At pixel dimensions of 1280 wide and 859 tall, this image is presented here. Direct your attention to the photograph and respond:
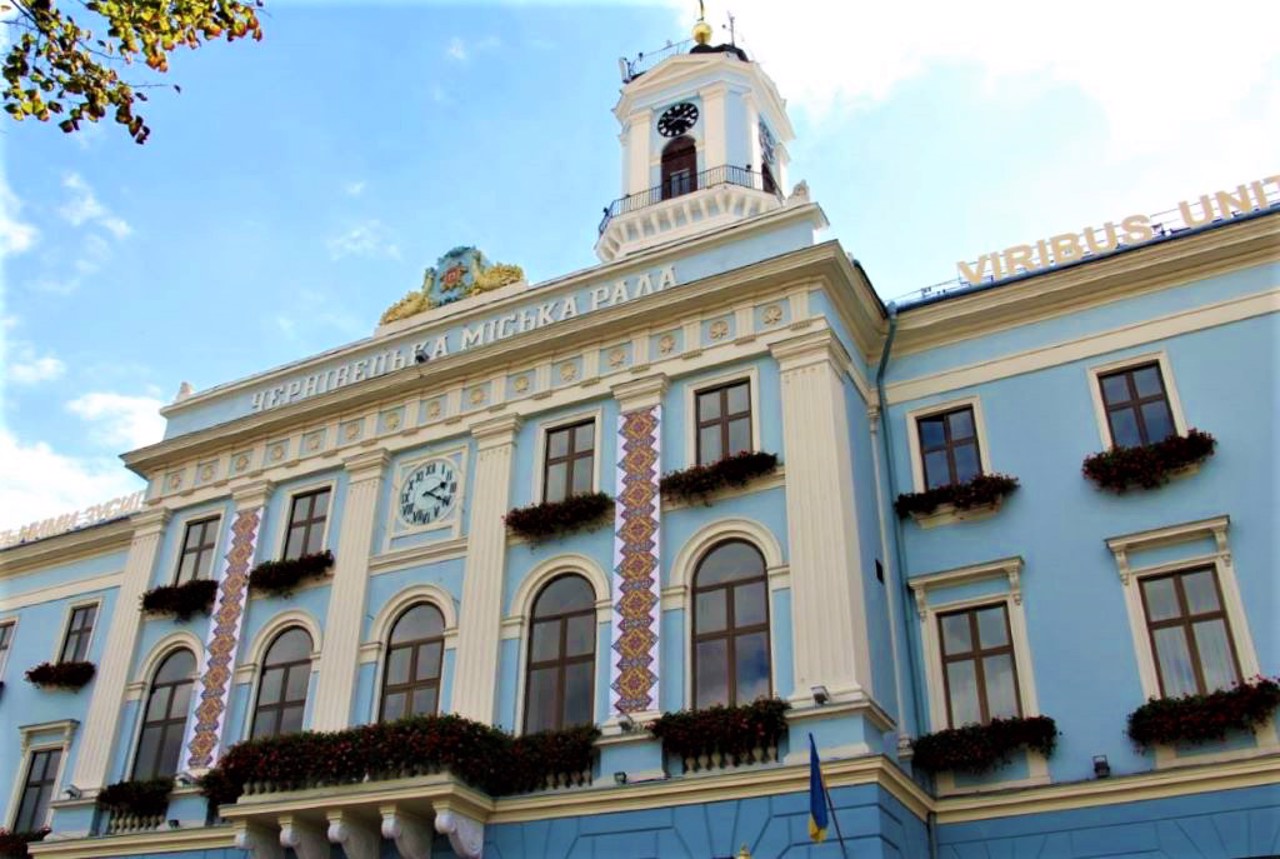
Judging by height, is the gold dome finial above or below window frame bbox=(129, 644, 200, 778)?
above

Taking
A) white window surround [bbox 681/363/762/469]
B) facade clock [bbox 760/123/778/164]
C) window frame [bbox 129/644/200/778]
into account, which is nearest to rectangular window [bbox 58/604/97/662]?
window frame [bbox 129/644/200/778]

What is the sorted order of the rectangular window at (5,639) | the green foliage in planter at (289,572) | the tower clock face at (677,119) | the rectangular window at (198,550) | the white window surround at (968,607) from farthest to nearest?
the tower clock face at (677,119), the rectangular window at (5,639), the rectangular window at (198,550), the green foliage in planter at (289,572), the white window surround at (968,607)

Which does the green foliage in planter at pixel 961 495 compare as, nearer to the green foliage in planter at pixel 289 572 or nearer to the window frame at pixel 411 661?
the window frame at pixel 411 661

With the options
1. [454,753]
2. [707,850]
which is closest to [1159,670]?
[707,850]

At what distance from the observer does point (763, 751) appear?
15.4 metres

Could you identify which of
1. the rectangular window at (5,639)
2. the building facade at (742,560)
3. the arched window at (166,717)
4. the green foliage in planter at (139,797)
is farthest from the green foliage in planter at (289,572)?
the rectangular window at (5,639)

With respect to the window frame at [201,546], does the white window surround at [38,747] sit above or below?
below

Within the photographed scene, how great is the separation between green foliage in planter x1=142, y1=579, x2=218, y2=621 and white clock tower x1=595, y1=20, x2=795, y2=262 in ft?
37.2

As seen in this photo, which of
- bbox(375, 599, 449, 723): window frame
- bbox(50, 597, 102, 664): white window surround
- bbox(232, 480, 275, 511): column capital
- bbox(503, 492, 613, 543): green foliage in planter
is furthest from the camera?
bbox(50, 597, 102, 664): white window surround

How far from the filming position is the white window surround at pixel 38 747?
23.7m

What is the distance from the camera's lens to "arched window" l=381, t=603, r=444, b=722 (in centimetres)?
1870

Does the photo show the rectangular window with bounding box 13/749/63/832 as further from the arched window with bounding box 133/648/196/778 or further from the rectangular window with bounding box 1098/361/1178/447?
the rectangular window with bounding box 1098/361/1178/447

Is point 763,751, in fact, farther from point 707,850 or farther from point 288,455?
point 288,455

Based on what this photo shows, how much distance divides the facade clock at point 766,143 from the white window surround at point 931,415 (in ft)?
38.9
